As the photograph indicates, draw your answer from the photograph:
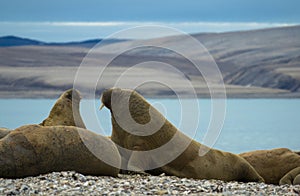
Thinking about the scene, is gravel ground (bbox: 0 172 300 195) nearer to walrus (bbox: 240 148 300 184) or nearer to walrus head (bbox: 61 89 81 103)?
walrus (bbox: 240 148 300 184)

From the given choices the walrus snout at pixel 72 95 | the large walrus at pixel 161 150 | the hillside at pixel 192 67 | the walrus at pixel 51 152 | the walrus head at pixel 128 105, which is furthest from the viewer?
the hillside at pixel 192 67

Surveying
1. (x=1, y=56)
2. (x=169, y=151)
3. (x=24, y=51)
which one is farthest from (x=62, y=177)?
(x=24, y=51)

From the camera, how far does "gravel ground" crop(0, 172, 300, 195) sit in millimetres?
7617

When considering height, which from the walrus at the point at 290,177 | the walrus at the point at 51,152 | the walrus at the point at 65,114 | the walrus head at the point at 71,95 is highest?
the walrus head at the point at 71,95

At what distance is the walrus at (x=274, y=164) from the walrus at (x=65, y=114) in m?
3.10

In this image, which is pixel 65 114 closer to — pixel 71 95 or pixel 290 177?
pixel 71 95

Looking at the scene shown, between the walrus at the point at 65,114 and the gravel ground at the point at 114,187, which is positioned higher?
the walrus at the point at 65,114

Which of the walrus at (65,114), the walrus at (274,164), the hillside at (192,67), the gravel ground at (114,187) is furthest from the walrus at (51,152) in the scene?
the hillside at (192,67)

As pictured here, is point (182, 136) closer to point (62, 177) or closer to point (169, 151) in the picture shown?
point (169, 151)

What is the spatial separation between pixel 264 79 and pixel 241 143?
180 feet

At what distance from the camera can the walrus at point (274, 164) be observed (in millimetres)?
11234

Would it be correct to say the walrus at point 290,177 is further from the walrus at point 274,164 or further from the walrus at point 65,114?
the walrus at point 65,114

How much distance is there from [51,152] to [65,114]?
2.34 metres

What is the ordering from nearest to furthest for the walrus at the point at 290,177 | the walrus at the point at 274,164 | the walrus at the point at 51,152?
the walrus at the point at 51,152
the walrus at the point at 290,177
the walrus at the point at 274,164
